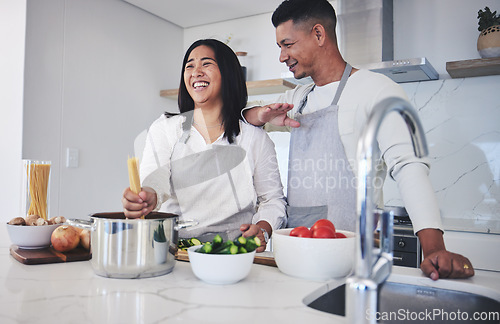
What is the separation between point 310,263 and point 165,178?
813 millimetres

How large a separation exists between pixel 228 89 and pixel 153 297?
1082 millimetres

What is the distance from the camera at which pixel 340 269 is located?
3.21 feet

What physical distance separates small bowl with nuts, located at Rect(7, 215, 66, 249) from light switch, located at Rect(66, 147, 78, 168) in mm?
1638

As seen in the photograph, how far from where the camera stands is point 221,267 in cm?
91

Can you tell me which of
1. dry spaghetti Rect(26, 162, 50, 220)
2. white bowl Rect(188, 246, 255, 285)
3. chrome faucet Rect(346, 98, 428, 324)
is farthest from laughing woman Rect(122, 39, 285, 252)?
chrome faucet Rect(346, 98, 428, 324)

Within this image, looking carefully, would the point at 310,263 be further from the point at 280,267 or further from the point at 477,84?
the point at 477,84

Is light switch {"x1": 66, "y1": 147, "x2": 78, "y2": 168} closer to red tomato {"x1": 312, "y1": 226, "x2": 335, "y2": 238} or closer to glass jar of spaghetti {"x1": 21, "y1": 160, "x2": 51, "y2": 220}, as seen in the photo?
glass jar of spaghetti {"x1": 21, "y1": 160, "x2": 51, "y2": 220}

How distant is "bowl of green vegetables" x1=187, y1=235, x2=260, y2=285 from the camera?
913 millimetres

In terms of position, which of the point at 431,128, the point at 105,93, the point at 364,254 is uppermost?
the point at 105,93

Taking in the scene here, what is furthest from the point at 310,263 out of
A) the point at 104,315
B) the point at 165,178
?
the point at 165,178

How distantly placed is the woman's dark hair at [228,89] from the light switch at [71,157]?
1351 millimetres

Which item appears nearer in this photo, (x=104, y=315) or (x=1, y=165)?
(x=104, y=315)

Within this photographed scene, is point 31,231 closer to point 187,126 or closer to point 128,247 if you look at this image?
point 128,247

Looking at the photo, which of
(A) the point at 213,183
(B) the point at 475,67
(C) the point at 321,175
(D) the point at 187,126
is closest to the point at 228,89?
(D) the point at 187,126
